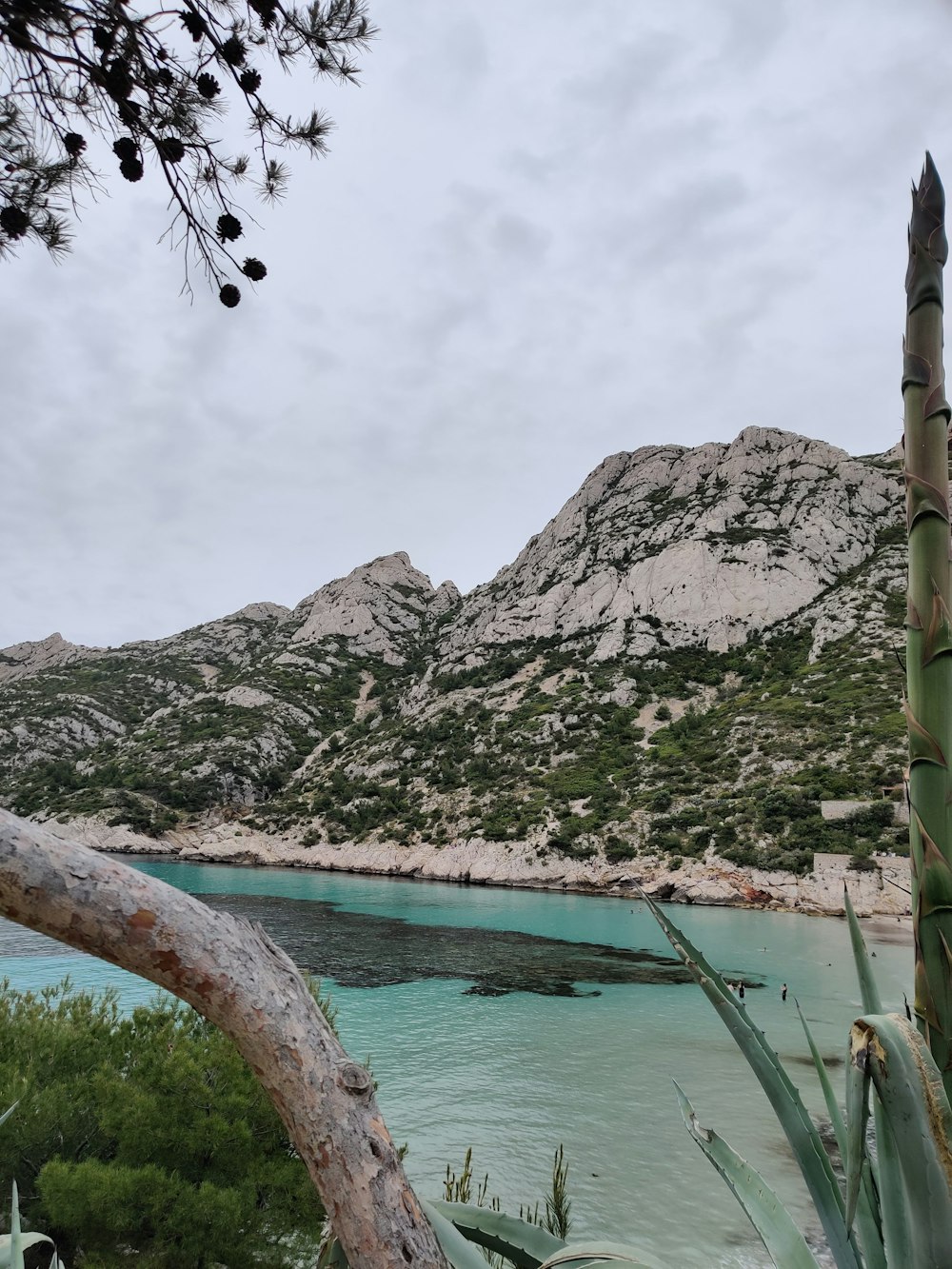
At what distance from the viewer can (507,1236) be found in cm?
151

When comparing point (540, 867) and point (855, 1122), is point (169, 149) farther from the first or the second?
point (540, 867)

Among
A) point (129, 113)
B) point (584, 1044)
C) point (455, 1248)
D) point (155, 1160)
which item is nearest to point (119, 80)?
point (129, 113)

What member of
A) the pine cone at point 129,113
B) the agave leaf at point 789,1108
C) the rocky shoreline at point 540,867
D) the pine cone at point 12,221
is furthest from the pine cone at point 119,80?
the rocky shoreline at point 540,867

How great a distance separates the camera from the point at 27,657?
94.2 m

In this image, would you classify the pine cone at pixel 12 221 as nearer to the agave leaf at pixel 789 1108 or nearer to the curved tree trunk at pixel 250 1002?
the curved tree trunk at pixel 250 1002

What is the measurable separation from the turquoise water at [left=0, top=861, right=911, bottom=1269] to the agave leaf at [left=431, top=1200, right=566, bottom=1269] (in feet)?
20.8

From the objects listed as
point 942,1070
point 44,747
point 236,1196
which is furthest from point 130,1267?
point 44,747

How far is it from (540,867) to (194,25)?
38652mm

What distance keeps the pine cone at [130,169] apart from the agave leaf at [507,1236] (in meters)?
3.72

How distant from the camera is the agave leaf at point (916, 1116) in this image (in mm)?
752

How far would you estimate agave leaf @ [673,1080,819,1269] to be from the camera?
1310mm

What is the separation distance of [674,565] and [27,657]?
8756 cm

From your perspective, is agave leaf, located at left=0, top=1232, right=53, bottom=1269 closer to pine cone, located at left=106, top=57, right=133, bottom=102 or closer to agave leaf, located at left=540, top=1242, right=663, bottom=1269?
agave leaf, located at left=540, top=1242, right=663, bottom=1269

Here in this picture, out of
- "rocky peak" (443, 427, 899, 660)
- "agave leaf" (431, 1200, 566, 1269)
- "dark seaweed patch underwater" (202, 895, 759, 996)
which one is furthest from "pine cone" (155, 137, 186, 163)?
"rocky peak" (443, 427, 899, 660)
